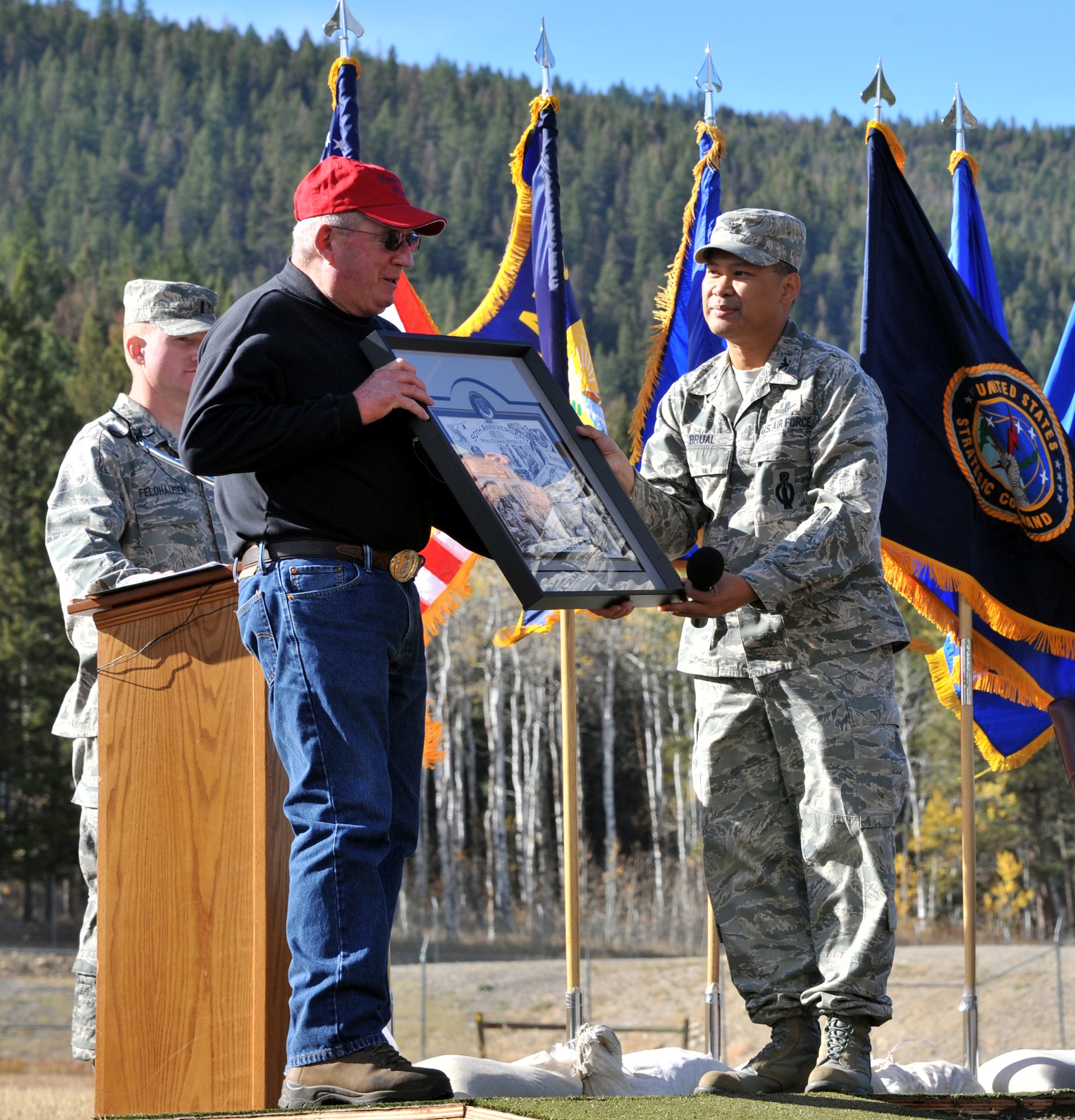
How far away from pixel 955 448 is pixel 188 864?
11.9ft

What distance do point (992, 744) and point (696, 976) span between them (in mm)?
16892

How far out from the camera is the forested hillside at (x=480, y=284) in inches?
1185

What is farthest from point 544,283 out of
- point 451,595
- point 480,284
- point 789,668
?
point 480,284

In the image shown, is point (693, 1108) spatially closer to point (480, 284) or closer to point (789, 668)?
point (789, 668)

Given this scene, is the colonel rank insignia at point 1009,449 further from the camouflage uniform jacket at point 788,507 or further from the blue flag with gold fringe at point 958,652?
the camouflage uniform jacket at point 788,507

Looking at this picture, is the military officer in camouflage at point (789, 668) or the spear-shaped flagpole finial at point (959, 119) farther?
the spear-shaped flagpole finial at point (959, 119)

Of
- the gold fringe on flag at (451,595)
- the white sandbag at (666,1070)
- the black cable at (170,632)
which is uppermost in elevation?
the gold fringe on flag at (451,595)

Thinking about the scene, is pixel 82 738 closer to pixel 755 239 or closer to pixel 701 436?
pixel 701 436

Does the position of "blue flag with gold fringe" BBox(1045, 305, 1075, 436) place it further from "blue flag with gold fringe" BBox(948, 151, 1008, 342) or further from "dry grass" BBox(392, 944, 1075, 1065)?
"dry grass" BBox(392, 944, 1075, 1065)

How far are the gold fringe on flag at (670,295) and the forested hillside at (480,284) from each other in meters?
22.6

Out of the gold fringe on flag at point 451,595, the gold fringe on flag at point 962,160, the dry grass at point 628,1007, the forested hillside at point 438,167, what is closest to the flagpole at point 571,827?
the gold fringe on flag at point 451,595

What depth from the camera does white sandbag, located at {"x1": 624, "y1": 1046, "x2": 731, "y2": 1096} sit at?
3.81 metres

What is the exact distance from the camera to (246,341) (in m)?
2.58

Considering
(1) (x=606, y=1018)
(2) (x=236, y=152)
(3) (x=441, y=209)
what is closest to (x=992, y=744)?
(1) (x=606, y=1018)
